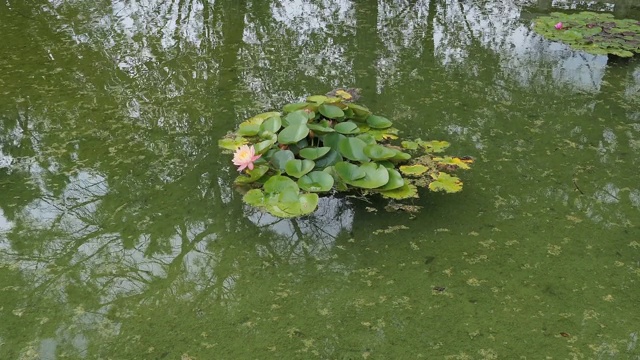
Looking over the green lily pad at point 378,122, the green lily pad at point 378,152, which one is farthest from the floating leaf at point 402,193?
the green lily pad at point 378,122

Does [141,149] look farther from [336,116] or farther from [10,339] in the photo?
[10,339]

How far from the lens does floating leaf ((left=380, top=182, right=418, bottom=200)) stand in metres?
1.69

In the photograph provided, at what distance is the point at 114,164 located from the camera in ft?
6.18

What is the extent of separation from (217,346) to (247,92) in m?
1.38

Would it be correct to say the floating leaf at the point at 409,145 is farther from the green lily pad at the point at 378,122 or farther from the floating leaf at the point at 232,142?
the floating leaf at the point at 232,142

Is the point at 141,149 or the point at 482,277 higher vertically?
the point at 141,149

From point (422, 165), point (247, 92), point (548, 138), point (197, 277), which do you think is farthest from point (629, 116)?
point (197, 277)

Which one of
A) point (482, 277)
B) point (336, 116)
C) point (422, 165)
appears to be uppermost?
point (336, 116)

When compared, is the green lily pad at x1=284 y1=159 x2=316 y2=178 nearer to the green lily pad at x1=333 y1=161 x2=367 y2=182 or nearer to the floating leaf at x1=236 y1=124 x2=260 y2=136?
the green lily pad at x1=333 y1=161 x2=367 y2=182

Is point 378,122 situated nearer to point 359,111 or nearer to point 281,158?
point 359,111

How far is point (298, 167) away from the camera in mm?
1731

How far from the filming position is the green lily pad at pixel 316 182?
1.68 meters

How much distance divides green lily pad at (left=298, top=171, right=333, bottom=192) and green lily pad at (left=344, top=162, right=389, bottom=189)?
0.06 m

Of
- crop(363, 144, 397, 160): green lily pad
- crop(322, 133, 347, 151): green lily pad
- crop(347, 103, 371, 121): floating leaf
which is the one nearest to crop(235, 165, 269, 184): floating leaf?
crop(322, 133, 347, 151): green lily pad
